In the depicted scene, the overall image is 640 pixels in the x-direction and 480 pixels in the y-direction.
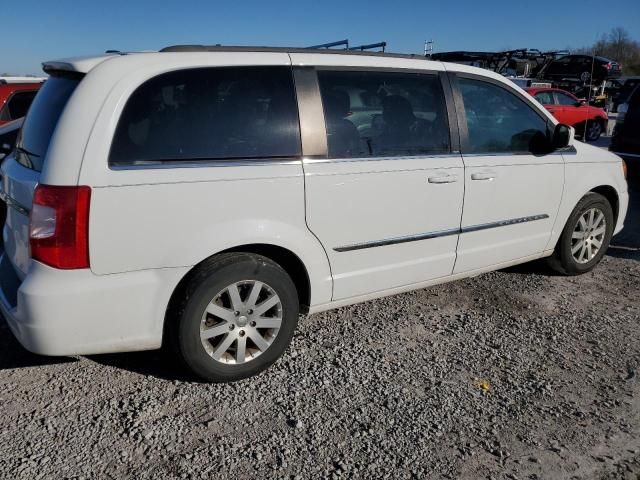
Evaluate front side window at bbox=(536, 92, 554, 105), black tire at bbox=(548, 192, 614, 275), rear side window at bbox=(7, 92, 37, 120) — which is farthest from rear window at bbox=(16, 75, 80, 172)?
front side window at bbox=(536, 92, 554, 105)

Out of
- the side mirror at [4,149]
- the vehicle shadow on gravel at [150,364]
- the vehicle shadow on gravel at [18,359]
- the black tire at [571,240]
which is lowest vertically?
the vehicle shadow on gravel at [18,359]

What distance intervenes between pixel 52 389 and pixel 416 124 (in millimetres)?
2698

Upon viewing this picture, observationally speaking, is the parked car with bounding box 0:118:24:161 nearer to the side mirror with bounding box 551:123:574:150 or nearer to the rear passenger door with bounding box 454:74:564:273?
the rear passenger door with bounding box 454:74:564:273

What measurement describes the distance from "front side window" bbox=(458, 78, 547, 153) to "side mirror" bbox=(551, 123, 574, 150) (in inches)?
3.0

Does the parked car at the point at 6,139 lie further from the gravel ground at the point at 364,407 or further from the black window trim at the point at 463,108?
the black window trim at the point at 463,108

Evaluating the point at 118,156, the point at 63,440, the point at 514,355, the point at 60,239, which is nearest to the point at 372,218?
the point at 514,355

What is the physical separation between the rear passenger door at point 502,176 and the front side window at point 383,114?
0.22 m

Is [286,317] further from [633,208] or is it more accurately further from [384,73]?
[633,208]

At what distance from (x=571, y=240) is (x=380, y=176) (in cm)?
224

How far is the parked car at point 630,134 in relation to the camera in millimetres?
7664

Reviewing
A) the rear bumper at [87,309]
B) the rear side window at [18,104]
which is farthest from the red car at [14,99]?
the rear bumper at [87,309]

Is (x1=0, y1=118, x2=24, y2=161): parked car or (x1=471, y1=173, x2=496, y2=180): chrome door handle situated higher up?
(x1=471, y1=173, x2=496, y2=180): chrome door handle

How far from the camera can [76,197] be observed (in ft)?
8.25

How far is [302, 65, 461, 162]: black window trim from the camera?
10.3 ft
